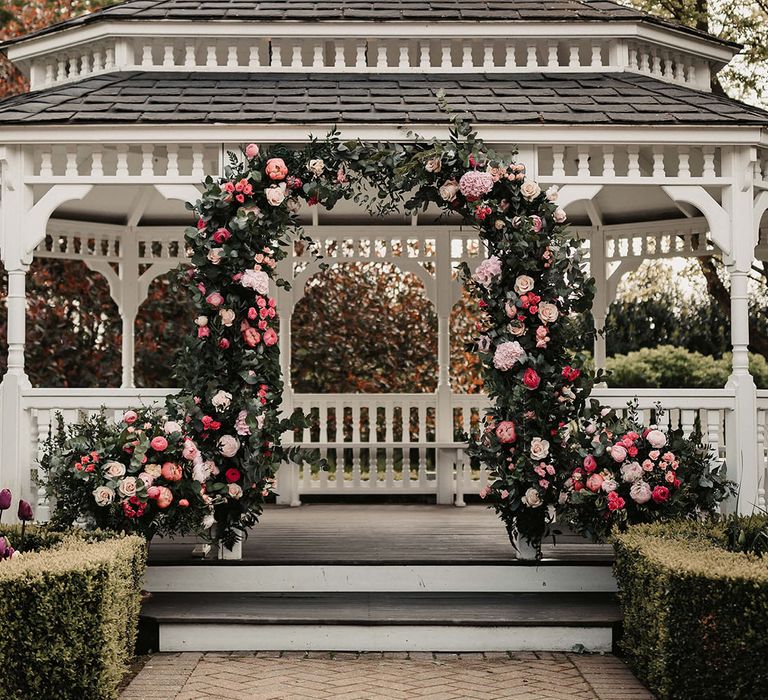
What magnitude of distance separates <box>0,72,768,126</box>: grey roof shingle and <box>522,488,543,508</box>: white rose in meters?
2.69

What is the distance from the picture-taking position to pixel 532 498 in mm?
6801

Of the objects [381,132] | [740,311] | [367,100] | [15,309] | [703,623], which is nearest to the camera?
[703,623]

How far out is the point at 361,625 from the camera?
6.55 meters

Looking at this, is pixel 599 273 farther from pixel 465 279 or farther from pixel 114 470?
pixel 114 470

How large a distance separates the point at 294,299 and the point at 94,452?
4603 millimetres

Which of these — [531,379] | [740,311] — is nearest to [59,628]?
[531,379]

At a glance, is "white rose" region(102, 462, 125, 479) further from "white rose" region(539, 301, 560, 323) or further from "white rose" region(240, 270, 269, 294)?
"white rose" region(539, 301, 560, 323)

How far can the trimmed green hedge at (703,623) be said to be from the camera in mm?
5109

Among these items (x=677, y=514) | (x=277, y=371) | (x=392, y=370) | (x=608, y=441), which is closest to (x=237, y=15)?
(x=277, y=371)

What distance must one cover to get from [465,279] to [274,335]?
143 centimetres

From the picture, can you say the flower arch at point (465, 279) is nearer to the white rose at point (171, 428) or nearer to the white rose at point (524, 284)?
the white rose at point (524, 284)

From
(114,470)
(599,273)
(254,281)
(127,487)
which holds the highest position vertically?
(599,273)

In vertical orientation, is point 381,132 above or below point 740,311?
above

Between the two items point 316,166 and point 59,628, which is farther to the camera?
point 316,166
